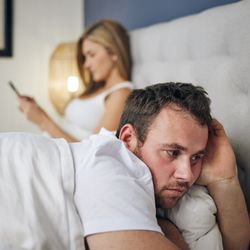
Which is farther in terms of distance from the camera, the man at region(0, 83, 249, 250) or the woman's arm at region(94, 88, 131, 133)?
the woman's arm at region(94, 88, 131, 133)

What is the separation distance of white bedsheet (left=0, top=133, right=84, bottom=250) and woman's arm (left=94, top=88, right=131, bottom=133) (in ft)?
3.63

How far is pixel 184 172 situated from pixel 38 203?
34cm

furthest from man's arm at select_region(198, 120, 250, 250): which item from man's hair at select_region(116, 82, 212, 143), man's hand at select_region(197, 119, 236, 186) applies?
man's hair at select_region(116, 82, 212, 143)

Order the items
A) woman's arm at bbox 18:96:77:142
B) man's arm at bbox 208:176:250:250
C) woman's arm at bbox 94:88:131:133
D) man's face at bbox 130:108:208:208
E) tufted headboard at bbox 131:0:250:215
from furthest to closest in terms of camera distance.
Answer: woman's arm at bbox 18:96:77:142 → woman's arm at bbox 94:88:131:133 → tufted headboard at bbox 131:0:250:215 → man's arm at bbox 208:176:250:250 → man's face at bbox 130:108:208:208

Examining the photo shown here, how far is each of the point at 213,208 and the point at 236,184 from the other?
89mm

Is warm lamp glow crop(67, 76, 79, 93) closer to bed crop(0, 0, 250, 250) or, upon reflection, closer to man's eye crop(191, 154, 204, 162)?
bed crop(0, 0, 250, 250)

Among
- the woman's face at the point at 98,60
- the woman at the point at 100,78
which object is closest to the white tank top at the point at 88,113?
the woman at the point at 100,78

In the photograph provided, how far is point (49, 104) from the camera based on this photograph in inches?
136

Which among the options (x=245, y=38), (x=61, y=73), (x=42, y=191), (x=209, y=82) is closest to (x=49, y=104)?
(x=61, y=73)

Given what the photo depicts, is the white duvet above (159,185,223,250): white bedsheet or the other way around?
above

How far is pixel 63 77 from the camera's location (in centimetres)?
307

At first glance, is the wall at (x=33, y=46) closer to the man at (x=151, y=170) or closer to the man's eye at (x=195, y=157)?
the man at (x=151, y=170)

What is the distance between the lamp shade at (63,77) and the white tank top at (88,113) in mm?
452

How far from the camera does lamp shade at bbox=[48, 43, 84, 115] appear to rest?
297 cm
